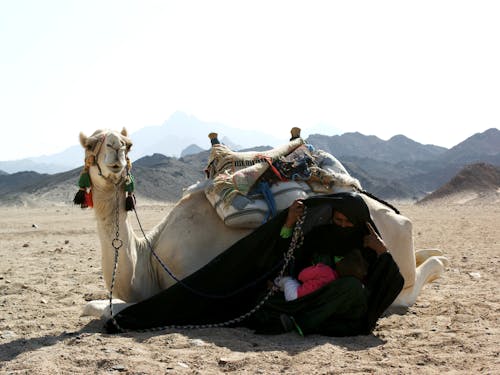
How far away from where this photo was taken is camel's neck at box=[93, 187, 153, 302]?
4.90 metres

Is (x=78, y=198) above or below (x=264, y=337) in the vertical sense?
above

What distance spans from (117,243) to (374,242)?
2.09m

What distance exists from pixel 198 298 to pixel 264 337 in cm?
69

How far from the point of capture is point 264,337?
4652 millimetres

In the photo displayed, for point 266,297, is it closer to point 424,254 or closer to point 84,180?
point 84,180

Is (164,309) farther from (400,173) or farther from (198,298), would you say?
(400,173)

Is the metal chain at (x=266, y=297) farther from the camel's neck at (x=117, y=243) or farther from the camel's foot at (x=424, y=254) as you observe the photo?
the camel's foot at (x=424, y=254)

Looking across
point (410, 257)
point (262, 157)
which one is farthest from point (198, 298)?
point (410, 257)

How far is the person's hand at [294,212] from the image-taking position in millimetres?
4961

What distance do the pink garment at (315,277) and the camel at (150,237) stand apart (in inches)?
32.5

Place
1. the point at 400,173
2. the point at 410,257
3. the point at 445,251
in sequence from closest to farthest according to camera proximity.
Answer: the point at 410,257
the point at 445,251
the point at 400,173

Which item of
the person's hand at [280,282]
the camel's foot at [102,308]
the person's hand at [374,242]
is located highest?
the person's hand at [374,242]

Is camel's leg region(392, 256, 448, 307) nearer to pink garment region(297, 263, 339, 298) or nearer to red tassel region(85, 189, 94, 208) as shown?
pink garment region(297, 263, 339, 298)

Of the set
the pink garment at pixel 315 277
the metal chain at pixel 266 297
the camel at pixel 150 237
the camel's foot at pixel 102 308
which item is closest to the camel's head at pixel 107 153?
the camel at pixel 150 237
